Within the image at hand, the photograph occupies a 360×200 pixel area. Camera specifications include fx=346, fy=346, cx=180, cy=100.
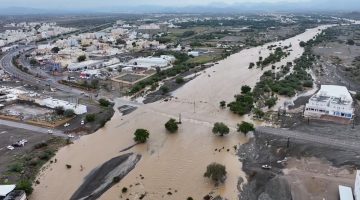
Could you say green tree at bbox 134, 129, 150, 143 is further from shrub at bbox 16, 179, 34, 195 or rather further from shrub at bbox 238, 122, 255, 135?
shrub at bbox 16, 179, 34, 195

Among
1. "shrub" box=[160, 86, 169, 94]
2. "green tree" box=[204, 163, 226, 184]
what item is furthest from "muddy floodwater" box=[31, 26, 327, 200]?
"shrub" box=[160, 86, 169, 94]

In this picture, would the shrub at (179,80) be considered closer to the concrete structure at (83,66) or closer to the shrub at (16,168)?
the concrete structure at (83,66)

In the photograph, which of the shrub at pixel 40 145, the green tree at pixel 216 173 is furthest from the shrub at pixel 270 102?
the shrub at pixel 40 145

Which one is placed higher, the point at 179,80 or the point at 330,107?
the point at 330,107

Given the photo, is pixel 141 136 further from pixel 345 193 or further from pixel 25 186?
pixel 345 193

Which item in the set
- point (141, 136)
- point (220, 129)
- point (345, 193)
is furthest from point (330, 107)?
point (141, 136)

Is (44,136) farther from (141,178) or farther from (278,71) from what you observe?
(278,71)
